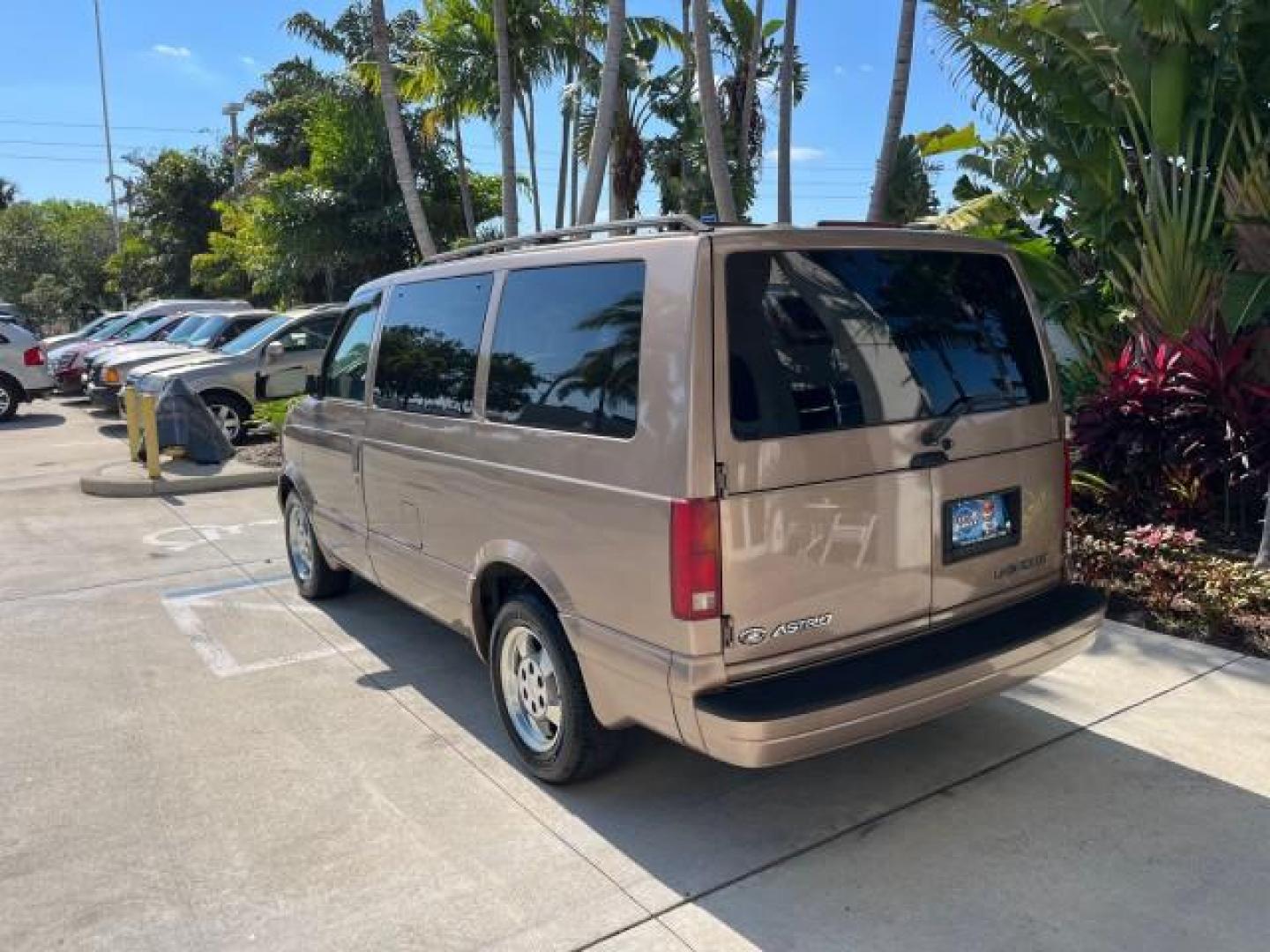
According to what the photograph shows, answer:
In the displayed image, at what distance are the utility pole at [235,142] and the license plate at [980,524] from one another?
124 ft

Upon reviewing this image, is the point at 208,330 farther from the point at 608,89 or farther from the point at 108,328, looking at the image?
the point at 608,89

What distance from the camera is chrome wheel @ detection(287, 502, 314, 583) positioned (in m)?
6.21

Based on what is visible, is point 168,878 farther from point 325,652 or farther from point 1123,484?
point 1123,484

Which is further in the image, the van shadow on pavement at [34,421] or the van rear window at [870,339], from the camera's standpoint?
the van shadow on pavement at [34,421]

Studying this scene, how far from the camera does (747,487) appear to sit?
9.90ft

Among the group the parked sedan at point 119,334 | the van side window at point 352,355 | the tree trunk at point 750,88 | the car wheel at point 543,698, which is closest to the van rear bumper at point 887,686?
the car wheel at point 543,698

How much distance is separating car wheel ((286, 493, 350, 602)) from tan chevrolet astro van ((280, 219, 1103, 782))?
6.96 feet

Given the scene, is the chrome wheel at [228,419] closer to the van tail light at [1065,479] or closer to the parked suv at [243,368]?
the parked suv at [243,368]

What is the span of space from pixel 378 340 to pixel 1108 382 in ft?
16.5

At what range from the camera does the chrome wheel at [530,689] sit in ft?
12.3

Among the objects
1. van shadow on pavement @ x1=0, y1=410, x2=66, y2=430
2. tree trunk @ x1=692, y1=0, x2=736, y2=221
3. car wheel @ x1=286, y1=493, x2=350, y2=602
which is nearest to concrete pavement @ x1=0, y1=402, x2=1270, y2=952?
car wheel @ x1=286, y1=493, x2=350, y2=602

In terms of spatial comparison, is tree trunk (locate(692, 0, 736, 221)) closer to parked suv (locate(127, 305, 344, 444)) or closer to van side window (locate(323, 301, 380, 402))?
van side window (locate(323, 301, 380, 402))

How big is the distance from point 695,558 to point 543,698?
118cm

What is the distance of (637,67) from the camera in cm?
1759
